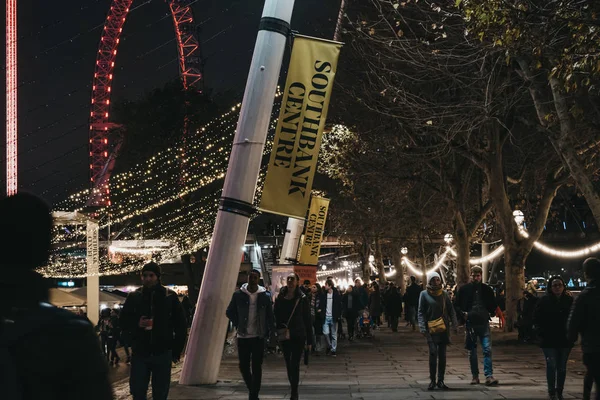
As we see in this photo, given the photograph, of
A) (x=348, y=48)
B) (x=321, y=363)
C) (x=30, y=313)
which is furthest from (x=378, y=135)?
(x=30, y=313)

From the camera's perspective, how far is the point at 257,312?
33.2 feet

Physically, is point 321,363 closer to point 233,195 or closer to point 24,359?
point 233,195

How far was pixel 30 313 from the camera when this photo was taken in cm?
223

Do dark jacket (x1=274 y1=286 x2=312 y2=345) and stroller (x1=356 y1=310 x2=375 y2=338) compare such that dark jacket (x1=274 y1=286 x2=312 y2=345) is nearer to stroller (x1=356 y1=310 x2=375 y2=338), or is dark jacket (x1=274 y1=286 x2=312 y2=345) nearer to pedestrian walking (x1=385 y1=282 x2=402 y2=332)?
stroller (x1=356 y1=310 x2=375 y2=338)

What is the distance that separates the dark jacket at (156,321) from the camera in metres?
7.77

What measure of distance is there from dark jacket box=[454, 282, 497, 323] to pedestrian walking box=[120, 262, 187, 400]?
5.72 m

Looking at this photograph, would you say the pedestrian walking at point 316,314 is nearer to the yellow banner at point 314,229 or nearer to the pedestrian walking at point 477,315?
the yellow banner at point 314,229

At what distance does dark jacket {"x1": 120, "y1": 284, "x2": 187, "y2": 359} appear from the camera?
7.77m

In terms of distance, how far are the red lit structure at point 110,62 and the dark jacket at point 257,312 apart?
51810 mm

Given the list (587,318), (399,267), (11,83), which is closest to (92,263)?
(11,83)

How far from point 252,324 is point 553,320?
3.67m

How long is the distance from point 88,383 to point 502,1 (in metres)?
9.24

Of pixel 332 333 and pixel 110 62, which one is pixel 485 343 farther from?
pixel 110 62

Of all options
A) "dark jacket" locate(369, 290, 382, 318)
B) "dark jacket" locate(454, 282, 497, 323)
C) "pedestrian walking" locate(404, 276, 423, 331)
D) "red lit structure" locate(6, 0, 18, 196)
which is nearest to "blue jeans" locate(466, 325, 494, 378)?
"dark jacket" locate(454, 282, 497, 323)
